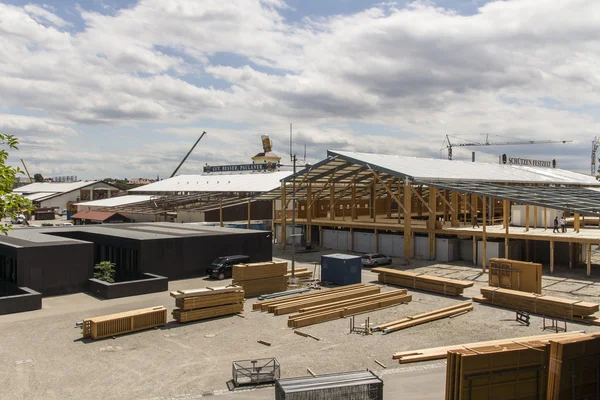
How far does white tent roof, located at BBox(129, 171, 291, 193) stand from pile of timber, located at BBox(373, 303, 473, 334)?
159 ft

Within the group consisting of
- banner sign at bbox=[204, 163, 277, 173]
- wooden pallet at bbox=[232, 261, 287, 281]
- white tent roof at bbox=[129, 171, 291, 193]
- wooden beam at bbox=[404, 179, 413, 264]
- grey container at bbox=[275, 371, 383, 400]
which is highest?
banner sign at bbox=[204, 163, 277, 173]

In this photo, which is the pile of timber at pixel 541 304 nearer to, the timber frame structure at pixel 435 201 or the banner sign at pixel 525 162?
the timber frame structure at pixel 435 201

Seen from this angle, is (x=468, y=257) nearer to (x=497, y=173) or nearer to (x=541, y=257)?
(x=541, y=257)

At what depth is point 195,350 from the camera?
1964 centimetres

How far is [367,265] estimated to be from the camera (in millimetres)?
40062

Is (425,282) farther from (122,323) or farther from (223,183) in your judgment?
(223,183)

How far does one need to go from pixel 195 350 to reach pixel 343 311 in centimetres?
804

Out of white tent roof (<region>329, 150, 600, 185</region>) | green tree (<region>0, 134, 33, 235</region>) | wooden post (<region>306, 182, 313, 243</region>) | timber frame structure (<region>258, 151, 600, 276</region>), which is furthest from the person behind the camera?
wooden post (<region>306, 182, 313, 243</region>)

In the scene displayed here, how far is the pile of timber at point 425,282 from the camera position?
28.9 meters

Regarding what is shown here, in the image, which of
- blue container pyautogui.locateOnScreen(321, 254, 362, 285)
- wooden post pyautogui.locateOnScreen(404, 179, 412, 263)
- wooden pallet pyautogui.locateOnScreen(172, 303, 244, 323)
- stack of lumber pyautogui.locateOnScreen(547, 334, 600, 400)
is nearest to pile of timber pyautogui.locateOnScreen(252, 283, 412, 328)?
wooden pallet pyautogui.locateOnScreen(172, 303, 244, 323)

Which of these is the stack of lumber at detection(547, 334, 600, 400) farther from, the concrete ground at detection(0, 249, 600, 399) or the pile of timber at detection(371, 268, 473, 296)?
the pile of timber at detection(371, 268, 473, 296)

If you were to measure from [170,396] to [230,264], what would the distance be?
64.8 ft

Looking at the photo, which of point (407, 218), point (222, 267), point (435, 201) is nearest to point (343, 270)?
point (222, 267)

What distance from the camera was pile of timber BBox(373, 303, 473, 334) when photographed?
72.7 feet
